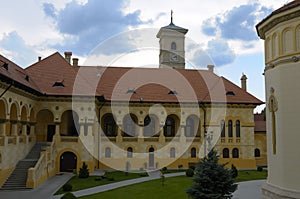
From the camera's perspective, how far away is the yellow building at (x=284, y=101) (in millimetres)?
13617

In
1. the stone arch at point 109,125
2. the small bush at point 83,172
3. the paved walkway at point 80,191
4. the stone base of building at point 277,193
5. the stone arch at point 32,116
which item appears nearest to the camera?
the stone base of building at point 277,193

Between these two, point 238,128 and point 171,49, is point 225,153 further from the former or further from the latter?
point 171,49

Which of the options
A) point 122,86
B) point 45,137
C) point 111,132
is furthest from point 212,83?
point 45,137

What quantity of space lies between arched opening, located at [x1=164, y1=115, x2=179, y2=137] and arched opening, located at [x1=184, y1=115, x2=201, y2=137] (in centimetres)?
124

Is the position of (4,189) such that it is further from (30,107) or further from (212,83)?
(212,83)

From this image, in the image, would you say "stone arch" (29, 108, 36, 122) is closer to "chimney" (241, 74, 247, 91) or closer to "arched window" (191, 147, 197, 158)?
"arched window" (191, 147, 197, 158)

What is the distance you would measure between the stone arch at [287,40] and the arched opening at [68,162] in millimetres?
21826

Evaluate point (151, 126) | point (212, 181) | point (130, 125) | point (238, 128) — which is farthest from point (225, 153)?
point (212, 181)

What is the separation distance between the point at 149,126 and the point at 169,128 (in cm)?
235

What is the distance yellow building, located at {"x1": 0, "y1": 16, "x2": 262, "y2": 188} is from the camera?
3064 centimetres

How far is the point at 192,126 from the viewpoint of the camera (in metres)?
38.0

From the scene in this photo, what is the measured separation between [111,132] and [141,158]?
449 cm

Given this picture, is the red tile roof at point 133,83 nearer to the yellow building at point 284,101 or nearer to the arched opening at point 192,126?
the arched opening at point 192,126

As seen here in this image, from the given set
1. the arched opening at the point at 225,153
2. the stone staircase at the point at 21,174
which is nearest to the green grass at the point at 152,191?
the stone staircase at the point at 21,174
